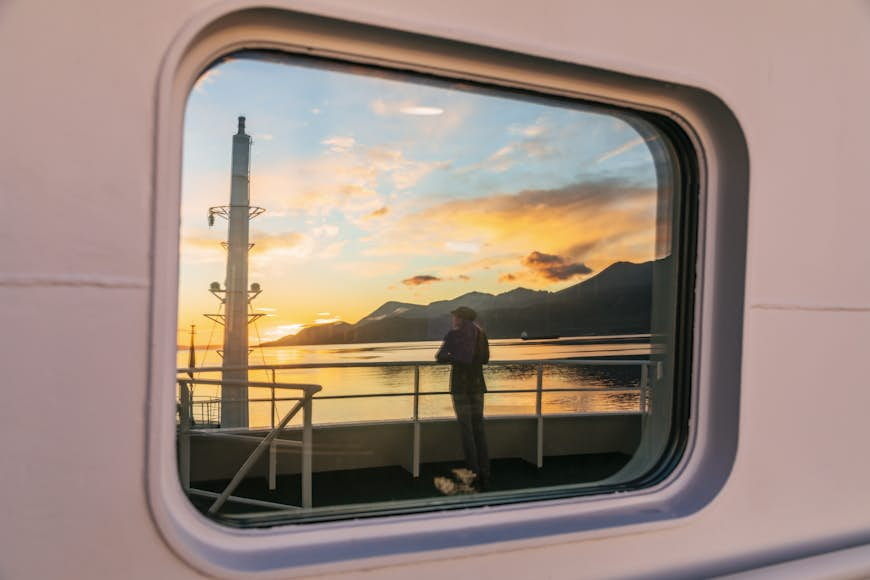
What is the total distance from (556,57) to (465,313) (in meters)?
0.96

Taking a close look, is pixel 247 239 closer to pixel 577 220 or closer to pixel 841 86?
pixel 577 220

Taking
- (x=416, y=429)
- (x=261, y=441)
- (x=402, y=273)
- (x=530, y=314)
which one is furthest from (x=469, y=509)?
(x=416, y=429)

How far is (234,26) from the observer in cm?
123

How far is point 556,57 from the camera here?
144cm

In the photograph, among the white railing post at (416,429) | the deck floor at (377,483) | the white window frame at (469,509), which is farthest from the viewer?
the white railing post at (416,429)

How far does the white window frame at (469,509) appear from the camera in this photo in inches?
45.5

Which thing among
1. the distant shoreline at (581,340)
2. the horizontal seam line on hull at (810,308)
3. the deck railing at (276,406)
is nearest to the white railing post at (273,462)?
the deck railing at (276,406)

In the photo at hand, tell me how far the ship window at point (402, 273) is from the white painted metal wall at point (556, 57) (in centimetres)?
18

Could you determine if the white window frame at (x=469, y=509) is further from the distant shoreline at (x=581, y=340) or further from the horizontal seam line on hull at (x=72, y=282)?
the distant shoreline at (x=581, y=340)

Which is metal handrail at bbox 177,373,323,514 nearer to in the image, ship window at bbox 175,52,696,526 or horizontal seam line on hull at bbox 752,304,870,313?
ship window at bbox 175,52,696,526

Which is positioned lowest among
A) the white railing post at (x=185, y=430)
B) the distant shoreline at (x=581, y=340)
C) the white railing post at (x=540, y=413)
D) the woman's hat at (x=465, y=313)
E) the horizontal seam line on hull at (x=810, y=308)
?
the white railing post at (x=540, y=413)

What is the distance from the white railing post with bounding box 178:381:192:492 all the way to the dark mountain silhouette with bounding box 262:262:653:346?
0.28 metres

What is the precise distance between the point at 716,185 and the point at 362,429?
192 centimetres

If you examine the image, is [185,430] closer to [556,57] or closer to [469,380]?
[469,380]
